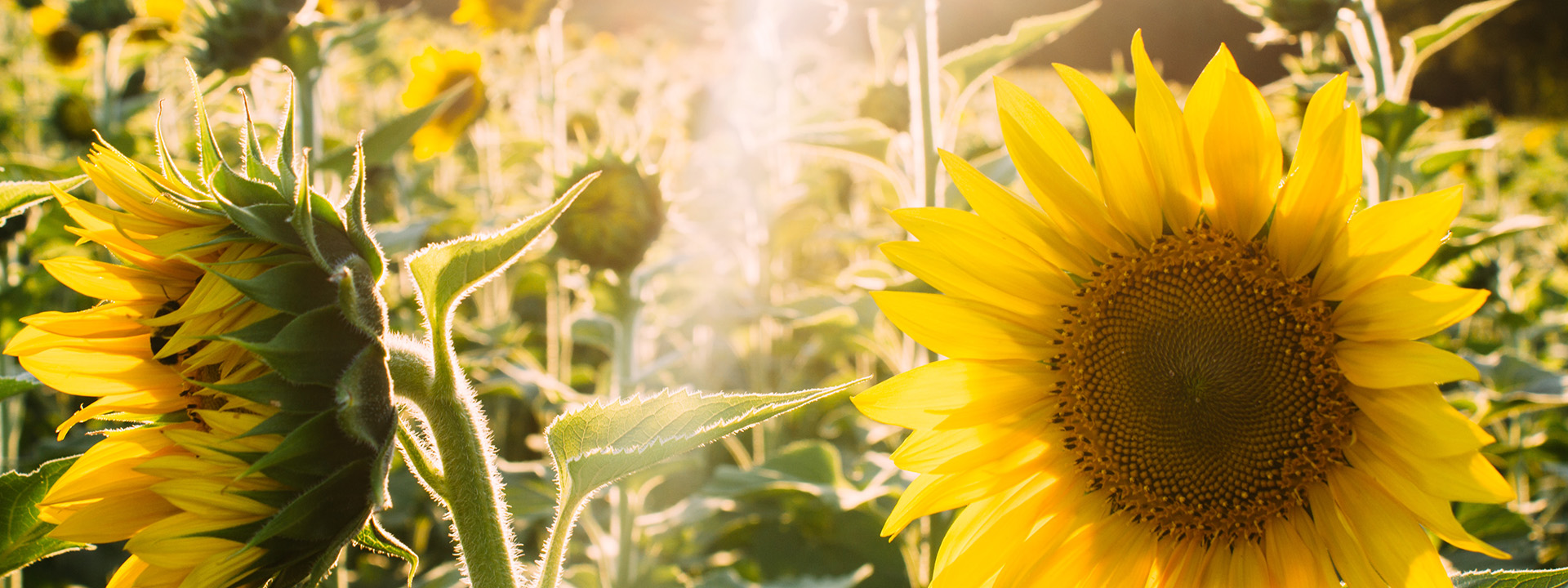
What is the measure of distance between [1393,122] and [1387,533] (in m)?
0.81

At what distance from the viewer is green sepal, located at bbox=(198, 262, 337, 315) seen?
62 cm

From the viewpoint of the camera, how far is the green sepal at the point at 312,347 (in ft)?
1.99

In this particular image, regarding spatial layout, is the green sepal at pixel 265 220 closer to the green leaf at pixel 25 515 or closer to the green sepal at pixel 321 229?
the green sepal at pixel 321 229

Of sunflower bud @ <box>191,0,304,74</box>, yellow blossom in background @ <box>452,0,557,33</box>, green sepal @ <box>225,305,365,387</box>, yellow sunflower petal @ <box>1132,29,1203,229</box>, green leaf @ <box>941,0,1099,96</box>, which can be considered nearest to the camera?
green sepal @ <box>225,305,365,387</box>

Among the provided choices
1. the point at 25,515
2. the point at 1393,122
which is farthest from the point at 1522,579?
the point at 25,515

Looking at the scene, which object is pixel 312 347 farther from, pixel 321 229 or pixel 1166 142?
pixel 1166 142

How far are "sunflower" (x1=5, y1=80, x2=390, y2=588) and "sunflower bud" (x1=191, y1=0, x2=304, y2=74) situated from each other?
4.68 feet

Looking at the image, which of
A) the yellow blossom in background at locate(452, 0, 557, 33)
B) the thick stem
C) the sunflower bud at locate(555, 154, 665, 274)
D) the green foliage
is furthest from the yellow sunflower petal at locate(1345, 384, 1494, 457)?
the yellow blossom in background at locate(452, 0, 557, 33)

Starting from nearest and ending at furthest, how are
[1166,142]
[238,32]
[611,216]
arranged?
[1166,142], [238,32], [611,216]

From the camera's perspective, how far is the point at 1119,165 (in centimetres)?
86

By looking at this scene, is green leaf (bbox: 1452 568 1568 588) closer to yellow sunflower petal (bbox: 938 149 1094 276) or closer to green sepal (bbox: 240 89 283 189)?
yellow sunflower petal (bbox: 938 149 1094 276)

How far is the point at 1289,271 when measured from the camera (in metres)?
0.83

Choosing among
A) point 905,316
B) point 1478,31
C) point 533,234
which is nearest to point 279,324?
point 533,234

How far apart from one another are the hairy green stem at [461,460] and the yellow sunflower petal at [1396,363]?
0.73 metres
